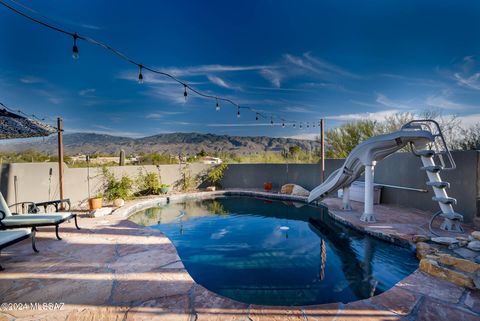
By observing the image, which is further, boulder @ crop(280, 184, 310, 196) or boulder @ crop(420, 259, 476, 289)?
boulder @ crop(280, 184, 310, 196)

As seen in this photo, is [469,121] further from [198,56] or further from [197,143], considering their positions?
[197,143]

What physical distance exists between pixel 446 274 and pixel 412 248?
53.1 inches

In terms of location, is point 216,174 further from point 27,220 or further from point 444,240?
point 444,240

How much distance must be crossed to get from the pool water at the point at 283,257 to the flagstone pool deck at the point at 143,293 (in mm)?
515

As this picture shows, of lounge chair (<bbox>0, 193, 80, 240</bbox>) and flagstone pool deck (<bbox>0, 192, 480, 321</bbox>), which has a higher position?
lounge chair (<bbox>0, 193, 80, 240</bbox>)

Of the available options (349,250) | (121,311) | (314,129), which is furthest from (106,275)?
(314,129)

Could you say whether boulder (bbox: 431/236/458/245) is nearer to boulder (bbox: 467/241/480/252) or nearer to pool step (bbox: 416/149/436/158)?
boulder (bbox: 467/241/480/252)

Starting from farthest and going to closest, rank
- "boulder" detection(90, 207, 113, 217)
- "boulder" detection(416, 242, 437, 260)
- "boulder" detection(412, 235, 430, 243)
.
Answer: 1. "boulder" detection(90, 207, 113, 217)
2. "boulder" detection(412, 235, 430, 243)
3. "boulder" detection(416, 242, 437, 260)

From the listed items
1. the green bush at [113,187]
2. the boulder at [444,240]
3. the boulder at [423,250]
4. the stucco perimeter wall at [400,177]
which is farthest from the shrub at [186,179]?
the boulder at [444,240]

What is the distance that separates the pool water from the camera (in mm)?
2998

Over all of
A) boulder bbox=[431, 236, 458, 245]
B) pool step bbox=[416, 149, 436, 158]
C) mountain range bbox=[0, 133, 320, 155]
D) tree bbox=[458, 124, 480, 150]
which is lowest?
boulder bbox=[431, 236, 458, 245]

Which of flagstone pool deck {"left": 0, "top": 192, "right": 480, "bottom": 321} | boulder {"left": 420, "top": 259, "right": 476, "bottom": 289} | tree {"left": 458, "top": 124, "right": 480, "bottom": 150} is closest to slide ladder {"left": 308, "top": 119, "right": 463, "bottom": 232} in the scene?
boulder {"left": 420, "top": 259, "right": 476, "bottom": 289}

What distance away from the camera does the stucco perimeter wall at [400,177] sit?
16.4 ft

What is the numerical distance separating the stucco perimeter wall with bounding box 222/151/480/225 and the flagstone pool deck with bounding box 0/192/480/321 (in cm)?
355
